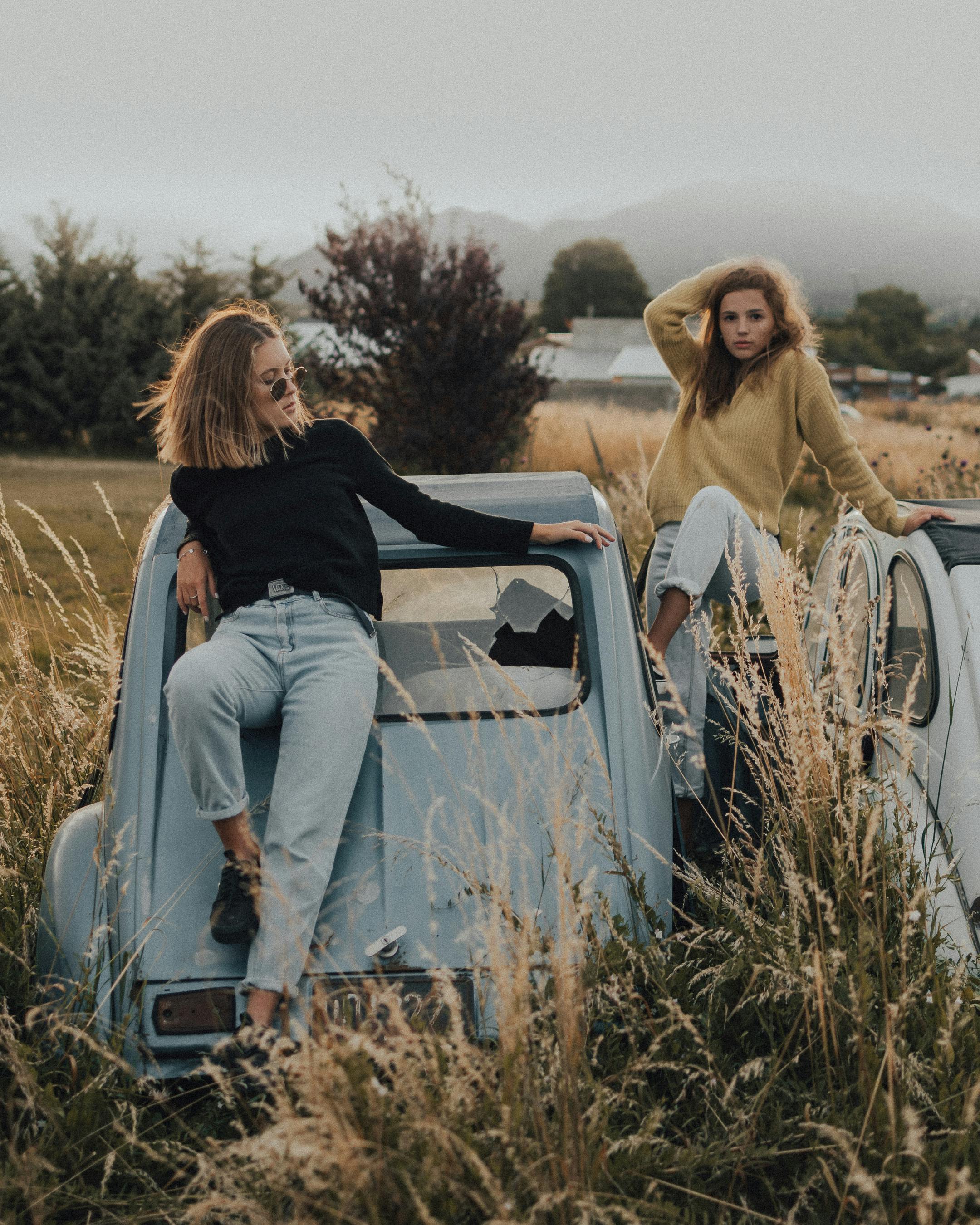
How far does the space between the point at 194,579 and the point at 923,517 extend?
2.42m

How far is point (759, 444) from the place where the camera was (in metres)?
4.43

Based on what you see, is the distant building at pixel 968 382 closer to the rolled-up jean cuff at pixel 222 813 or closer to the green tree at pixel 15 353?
the green tree at pixel 15 353

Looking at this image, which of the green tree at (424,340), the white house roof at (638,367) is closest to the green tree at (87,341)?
the green tree at (424,340)

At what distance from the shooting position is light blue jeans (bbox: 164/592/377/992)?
8.80 ft

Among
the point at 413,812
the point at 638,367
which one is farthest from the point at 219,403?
the point at 638,367

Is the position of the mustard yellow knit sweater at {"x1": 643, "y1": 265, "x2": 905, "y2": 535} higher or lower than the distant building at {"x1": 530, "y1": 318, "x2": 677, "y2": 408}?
lower

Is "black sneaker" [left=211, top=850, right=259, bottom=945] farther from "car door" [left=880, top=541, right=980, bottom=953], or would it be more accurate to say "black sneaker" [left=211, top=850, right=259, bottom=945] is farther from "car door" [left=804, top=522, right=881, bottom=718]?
"car door" [left=880, top=541, right=980, bottom=953]

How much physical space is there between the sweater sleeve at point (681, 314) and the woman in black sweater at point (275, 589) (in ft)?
5.45

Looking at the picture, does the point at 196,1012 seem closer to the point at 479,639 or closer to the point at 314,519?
the point at 314,519

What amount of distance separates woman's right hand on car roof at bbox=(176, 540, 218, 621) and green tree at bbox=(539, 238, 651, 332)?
120050 millimetres

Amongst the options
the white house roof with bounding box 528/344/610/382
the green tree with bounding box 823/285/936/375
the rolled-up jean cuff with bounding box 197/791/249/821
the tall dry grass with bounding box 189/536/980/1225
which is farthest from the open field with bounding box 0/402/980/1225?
the green tree with bounding box 823/285/936/375

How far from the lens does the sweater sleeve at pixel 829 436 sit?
4.21 metres

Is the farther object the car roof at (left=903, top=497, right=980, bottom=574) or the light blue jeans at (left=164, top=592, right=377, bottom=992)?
the car roof at (left=903, top=497, right=980, bottom=574)

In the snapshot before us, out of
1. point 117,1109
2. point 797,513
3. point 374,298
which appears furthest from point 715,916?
point 374,298
